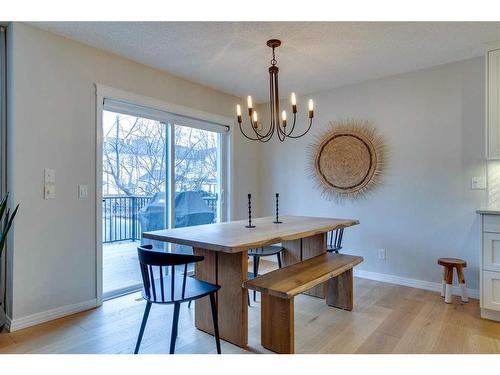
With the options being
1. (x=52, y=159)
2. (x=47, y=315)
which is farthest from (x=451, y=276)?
(x=52, y=159)

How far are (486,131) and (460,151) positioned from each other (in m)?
0.37

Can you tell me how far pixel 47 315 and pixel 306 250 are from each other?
2272 millimetres

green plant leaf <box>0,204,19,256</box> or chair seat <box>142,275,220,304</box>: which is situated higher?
green plant leaf <box>0,204,19,256</box>

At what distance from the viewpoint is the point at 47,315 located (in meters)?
2.55

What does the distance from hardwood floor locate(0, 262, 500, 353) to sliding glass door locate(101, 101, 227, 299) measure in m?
0.50

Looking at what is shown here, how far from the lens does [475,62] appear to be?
308cm

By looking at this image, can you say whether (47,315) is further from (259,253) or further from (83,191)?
(259,253)

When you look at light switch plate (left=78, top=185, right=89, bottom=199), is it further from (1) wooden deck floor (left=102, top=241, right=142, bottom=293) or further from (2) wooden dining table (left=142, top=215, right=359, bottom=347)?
(2) wooden dining table (left=142, top=215, right=359, bottom=347)

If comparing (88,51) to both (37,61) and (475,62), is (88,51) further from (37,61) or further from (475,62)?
(475,62)

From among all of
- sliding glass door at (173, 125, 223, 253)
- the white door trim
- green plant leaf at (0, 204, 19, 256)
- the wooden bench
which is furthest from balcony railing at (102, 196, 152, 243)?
the wooden bench

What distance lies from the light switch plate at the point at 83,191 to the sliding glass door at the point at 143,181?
25cm

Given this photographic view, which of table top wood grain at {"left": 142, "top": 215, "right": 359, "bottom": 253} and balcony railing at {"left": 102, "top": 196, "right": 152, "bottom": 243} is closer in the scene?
table top wood grain at {"left": 142, "top": 215, "right": 359, "bottom": 253}

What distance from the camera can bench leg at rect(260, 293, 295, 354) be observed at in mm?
2066
